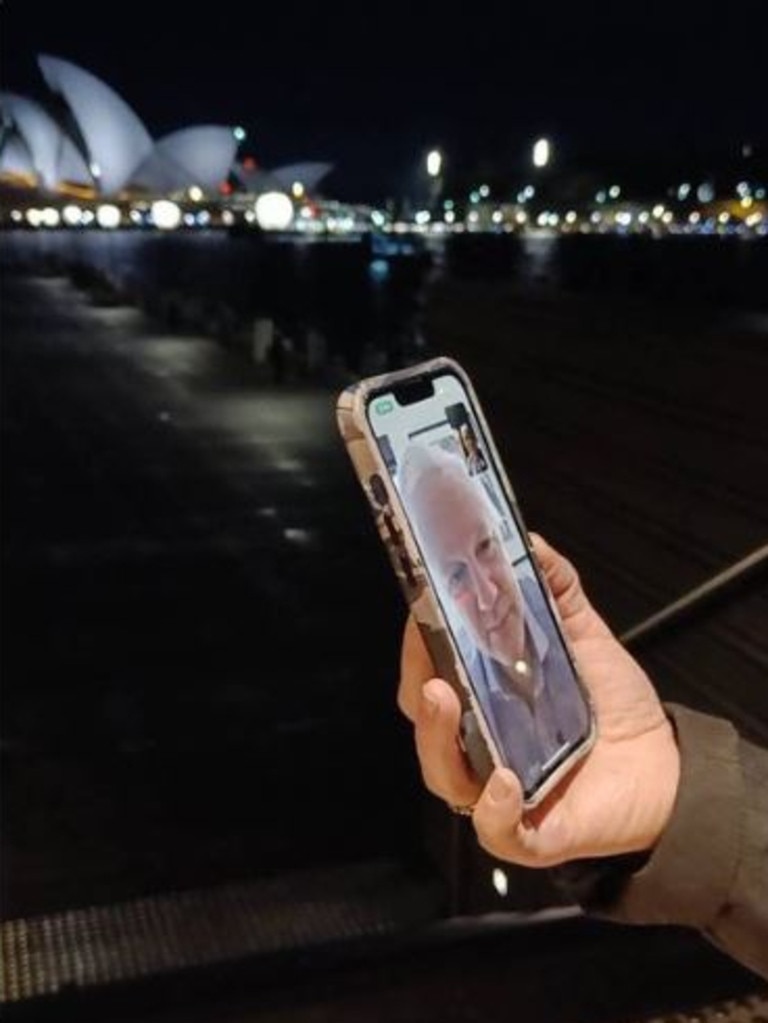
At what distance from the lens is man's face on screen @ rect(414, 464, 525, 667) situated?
125cm

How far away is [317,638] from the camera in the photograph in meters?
7.82

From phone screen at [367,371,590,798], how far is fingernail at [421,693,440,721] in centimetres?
3

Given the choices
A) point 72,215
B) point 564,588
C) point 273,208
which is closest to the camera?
point 564,588

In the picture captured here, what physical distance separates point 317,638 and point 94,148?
68.1m

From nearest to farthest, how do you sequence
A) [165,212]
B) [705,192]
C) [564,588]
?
[564,588], [165,212], [705,192]

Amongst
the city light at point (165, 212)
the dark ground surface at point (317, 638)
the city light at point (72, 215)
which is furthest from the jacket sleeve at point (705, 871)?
the city light at point (72, 215)

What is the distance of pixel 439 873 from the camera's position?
4.96 metres

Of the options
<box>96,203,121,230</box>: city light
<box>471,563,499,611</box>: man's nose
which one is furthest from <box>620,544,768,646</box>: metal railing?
<box>96,203,121,230</box>: city light

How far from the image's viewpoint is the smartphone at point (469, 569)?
4.01 ft

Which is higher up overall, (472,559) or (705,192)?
(472,559)

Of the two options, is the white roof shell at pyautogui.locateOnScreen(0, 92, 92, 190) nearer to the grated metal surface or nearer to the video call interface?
the grated metal surface

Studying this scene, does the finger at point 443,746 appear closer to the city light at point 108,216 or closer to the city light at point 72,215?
the city light at point 108,216

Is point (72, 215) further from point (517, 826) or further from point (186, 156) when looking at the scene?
point (517, 826)

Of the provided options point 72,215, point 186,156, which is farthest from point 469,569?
point 72,215
